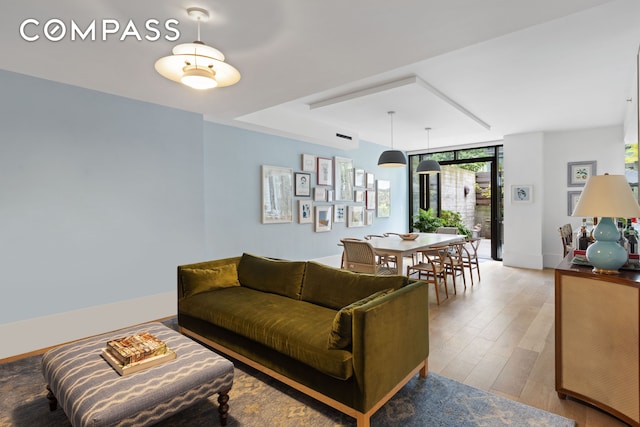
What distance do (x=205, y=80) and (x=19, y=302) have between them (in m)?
2.81

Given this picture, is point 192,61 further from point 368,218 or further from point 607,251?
point 368,218

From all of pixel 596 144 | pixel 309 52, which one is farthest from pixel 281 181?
pixel 596 144

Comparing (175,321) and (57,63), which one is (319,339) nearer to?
(175,321)

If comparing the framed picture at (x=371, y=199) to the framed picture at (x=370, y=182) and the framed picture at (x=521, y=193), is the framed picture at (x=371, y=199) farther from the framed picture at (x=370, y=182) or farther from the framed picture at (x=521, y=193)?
the framed picture at (x=521, y=193)

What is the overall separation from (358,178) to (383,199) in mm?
1080

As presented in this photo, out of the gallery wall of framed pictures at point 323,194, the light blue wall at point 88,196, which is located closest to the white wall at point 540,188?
the gallery wall of framed pictures at point 323,194

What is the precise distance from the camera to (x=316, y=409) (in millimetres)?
2123

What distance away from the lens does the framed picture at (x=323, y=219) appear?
609cm

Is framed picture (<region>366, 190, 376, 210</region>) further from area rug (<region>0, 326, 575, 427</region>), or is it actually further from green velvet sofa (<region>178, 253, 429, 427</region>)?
area rug (<region>0, 326, 575, 427</region>)

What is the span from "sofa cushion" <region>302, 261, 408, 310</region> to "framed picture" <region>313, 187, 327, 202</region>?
3169 millimetres

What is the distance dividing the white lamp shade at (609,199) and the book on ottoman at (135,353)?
2696mm

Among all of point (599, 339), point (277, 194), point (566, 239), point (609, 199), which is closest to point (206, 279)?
point (277, 194)

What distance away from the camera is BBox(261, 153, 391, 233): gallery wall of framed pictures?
5359 mm

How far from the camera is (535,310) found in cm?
399
